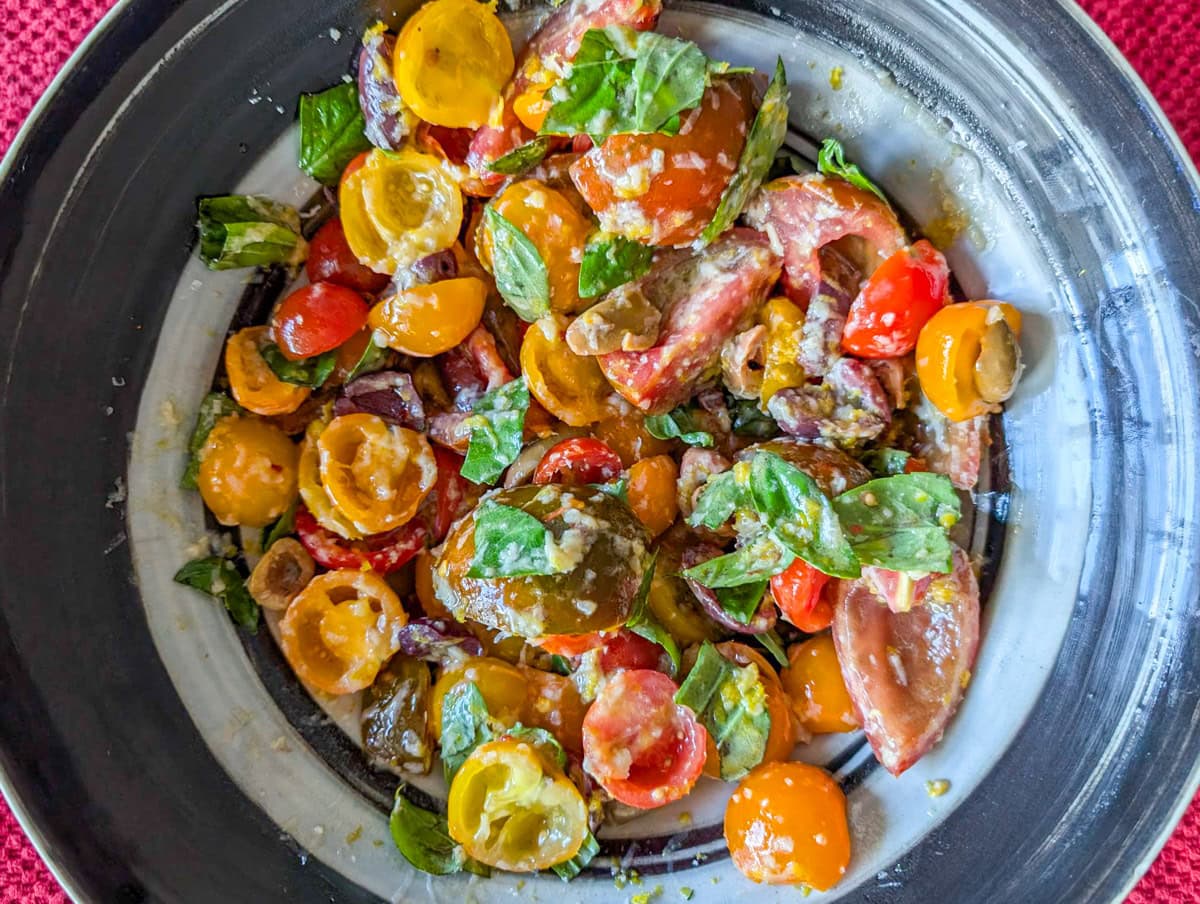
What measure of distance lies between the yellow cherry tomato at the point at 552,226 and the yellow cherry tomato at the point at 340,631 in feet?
2.01

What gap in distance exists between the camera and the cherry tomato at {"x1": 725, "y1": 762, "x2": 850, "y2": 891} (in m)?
1.63

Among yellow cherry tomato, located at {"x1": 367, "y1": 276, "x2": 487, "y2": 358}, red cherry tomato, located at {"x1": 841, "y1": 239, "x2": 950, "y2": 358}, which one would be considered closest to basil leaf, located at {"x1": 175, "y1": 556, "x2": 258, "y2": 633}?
yellow cherry tomato, located at {"x1": 367, "y1": 276, "x2": 487, "y2": 358}

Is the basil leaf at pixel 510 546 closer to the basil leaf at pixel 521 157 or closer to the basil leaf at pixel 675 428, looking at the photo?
the basil leaf at pixel 675 428

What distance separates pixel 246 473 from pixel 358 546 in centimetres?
24

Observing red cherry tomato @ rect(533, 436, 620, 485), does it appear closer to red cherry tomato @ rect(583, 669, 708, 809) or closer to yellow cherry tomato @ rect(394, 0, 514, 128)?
red cherry tomato @ rect(583, 669, 708, 809)

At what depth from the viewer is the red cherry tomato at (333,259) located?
177 centimetres

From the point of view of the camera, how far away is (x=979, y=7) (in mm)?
1508

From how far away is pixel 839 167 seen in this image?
165cm

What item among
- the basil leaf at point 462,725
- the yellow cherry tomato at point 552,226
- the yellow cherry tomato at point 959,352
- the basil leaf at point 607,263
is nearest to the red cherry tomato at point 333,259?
the yellow cherry tomato at point 552,226

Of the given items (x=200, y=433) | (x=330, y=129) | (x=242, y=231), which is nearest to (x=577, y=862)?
(x=200, y=433)

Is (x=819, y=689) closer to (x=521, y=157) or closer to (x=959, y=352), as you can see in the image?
(x=959, y=352)

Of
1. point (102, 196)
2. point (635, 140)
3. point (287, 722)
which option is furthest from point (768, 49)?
point (287, 722)

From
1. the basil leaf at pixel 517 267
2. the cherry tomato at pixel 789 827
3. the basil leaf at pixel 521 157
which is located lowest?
the cherry tomato at pixel 789 827

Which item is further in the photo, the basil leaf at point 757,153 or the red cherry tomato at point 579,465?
the red cherry tomato at point 579,465
